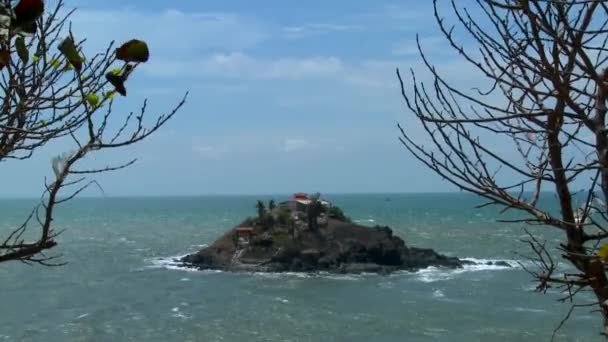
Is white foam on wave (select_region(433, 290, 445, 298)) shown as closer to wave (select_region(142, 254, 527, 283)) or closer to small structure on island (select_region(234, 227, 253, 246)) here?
wave (select_region(142, 254, 527, 283))

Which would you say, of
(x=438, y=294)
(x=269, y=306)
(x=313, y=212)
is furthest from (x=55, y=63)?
(x=313, y=212)

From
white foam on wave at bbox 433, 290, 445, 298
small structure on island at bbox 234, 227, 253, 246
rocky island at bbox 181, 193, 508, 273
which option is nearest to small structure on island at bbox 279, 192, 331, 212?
rocky island at bbox 181, 193, 508, 273

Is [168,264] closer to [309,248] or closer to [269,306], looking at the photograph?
[309,248]

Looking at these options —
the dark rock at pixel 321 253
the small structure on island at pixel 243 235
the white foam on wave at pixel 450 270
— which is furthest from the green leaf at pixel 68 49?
the small structure on island at pixel 243 235

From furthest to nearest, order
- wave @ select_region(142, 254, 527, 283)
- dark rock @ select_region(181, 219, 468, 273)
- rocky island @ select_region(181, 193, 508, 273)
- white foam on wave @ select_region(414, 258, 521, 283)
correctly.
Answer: rocky island @ select_region(181, 193, 508, 273) < dark rock @ select_region(181, 219, 468, 273) < wave @ select_region(142, 254, 527, 283) < white foam on wave @ select_region(414, 258, 521, 283)

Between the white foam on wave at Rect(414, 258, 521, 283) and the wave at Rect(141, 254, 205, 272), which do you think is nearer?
the white foam on wave at Rect(414, 258, 521, 283)

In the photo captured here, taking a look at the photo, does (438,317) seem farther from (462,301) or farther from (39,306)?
(39,306)

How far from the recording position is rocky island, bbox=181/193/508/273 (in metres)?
47.8

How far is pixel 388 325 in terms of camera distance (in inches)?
1137

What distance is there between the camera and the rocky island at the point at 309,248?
47781 mm

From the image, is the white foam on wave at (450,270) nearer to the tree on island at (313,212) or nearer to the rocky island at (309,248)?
the rocky island at (309,248)

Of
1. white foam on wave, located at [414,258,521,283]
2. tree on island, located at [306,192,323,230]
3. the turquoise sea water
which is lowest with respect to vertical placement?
the turquoise sea water

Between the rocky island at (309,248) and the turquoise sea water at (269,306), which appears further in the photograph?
the rocky island at (309,248)

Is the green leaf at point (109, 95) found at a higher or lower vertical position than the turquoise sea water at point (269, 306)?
higher
